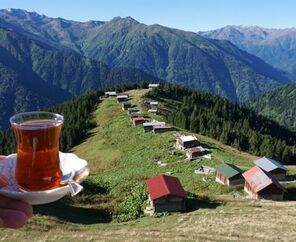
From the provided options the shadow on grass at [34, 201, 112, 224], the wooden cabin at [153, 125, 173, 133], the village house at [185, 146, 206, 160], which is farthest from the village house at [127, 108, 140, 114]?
the shadow on grass at [34, 201, 112, 224]

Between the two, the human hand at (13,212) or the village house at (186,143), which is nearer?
the human hand at (13,212)

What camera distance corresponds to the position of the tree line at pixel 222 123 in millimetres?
97875

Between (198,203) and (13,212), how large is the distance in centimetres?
4782

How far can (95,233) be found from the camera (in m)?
38.2

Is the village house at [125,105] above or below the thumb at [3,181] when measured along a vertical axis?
below

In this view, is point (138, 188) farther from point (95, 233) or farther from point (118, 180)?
point (95, 233)

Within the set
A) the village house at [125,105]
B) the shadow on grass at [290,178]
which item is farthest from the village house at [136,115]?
the shadow on grass at [290,178]

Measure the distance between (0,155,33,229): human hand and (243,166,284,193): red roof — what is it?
56.1 metres

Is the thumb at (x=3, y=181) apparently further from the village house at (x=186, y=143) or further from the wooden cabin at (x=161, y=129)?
the wooden cabin at (x=161, y=129)

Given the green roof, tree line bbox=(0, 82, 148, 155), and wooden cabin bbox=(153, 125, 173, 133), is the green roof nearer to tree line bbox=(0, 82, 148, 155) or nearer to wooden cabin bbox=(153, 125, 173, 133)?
wooden cabin bbox=(153, 125, 173, 133)

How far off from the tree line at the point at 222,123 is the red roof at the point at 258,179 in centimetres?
3079

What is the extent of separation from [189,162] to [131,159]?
651 inches

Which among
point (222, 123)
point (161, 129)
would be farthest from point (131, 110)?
point (222, 123)

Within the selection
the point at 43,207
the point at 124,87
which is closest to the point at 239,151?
the point at 43,207
